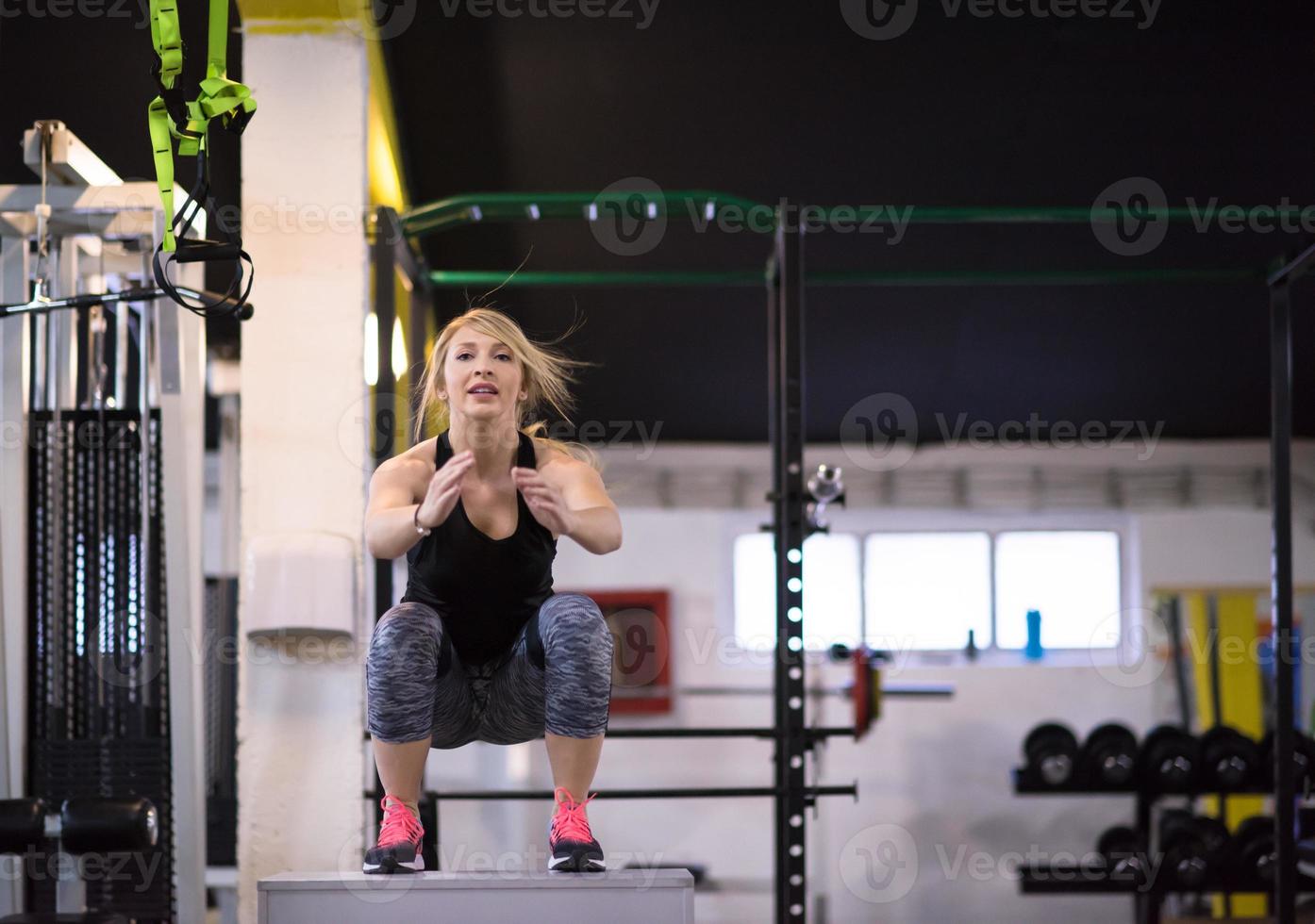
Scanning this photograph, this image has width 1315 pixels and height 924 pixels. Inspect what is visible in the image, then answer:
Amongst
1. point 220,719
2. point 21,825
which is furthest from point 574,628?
point 220,719

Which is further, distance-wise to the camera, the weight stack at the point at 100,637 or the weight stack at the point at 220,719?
the weight stack at the point at 220,719

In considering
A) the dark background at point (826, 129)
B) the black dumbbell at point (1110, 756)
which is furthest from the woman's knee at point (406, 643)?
the black dumbbell at point (1110, 756)

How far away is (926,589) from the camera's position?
7.56m

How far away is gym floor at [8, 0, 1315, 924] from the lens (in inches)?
92.8

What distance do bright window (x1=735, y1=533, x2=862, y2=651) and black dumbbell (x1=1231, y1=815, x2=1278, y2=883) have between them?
224 cm

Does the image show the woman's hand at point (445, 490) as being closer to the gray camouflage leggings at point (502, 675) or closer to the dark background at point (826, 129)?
the gray camouflage leggings at point (502, 675)

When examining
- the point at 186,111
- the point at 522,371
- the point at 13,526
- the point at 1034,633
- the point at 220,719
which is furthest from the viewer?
the point at 1034,633

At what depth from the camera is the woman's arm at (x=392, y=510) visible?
2146mm

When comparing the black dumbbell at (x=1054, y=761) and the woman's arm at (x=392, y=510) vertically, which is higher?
the woman's arm at (x=392, y=510)

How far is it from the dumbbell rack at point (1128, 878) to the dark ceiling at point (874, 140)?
211 cm

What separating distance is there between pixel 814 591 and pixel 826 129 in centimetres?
338

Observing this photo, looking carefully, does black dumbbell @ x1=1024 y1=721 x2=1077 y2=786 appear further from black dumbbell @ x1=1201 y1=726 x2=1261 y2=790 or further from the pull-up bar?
the pull-up bar

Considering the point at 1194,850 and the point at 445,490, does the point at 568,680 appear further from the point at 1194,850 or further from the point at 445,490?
the point at 1194,850

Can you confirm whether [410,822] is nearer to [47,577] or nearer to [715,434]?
[47,577]
